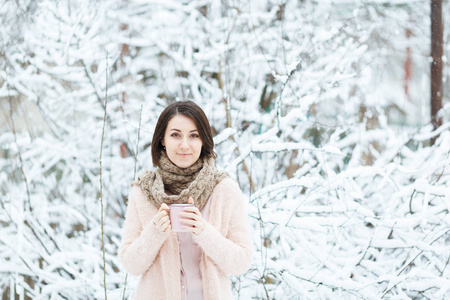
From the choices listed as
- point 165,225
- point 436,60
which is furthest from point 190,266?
point 436,60

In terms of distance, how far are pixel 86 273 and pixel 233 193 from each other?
1.77 m

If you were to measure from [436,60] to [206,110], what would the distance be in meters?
1.60

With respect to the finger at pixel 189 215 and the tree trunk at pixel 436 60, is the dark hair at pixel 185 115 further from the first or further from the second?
the tree trunk at pixel 436 60

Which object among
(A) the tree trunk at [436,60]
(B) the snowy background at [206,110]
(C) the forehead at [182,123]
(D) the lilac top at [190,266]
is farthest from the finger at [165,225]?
(A) the tree trunk at [436,60]

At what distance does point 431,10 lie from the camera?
2977 mm

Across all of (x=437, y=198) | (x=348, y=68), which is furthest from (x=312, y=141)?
(x=437, y=198)

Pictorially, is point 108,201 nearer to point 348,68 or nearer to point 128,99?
point 128,99

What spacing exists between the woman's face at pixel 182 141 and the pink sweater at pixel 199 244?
137 millimetres

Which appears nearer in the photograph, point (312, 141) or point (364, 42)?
point (312, 141)

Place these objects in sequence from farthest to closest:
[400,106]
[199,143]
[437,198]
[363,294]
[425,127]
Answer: [400,106] → [425,127] → [437,198] → [363,294] → [199,143]

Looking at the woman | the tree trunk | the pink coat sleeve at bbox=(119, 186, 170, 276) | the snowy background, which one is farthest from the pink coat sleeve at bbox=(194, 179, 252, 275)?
the tree trunk

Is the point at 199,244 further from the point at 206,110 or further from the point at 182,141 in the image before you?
the point at 206,110

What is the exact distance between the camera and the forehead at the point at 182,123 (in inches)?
57.7

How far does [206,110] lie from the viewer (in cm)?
289
